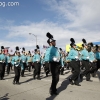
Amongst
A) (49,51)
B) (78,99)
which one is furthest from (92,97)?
(49,51)

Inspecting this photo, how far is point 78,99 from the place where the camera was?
6.19 m

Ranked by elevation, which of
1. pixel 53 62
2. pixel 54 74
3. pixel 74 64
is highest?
pixel 53 62

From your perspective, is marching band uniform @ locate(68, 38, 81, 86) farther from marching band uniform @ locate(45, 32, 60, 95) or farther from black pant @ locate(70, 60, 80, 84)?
marching band uniform @ locate(45, 32, 60, 95)

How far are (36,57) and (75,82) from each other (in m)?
4.06

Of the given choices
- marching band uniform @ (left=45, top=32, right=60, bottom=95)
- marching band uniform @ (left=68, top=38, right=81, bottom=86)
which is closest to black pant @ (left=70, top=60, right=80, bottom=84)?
marching band uniform @ (left=68, top=38, right=81, bottom=86)

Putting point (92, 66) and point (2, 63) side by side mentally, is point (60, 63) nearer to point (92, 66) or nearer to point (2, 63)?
point (92, 66)

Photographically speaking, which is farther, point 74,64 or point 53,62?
point 74,64

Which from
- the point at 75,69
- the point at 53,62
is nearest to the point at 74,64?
the point at 75,69

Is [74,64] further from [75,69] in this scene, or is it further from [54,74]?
[54,74]

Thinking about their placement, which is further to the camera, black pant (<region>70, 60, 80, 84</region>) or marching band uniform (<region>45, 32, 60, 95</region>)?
black pant (<region>70, 60, 80, 84</region>)

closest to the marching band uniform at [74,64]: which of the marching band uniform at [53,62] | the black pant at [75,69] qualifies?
the black pant at [75,69]

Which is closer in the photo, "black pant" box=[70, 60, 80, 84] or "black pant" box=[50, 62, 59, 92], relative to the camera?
"black pant" box=[50, 62, 59, 92]

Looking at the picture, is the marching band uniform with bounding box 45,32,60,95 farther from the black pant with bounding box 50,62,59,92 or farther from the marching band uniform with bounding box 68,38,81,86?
the marching band uniform with bounding box 68,38,81,86

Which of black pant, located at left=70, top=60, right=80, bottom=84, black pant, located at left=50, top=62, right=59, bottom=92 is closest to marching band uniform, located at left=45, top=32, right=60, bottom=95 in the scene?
Result: black pant, located at left=50, top=62, right=59, bottom=92
